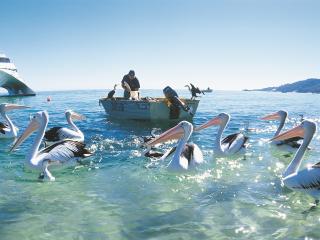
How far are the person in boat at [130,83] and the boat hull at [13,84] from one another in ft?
108

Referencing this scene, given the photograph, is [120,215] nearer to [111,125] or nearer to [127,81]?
[111,125]

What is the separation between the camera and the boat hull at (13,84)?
47066 mm

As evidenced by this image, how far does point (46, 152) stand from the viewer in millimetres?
8125

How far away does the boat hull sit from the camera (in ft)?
154

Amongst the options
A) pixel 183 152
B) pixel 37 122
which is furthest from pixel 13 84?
pixel 183 152

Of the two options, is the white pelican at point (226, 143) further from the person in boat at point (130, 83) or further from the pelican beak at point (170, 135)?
the person in boat at point (130, 83)

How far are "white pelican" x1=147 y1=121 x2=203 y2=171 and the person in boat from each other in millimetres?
9451

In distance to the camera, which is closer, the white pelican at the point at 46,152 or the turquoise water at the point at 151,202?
the turquoise water at the point at 151,202

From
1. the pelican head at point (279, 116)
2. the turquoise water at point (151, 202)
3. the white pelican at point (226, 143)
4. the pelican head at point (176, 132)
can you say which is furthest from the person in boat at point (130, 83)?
the pelican head at point (176, 132)

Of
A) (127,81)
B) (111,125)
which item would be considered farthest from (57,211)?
(127,81)

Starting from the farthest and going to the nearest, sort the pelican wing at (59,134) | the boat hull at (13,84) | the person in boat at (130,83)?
the boat hull at (13,84) < the person in boat at (130,83) < the pelican wing at (59,134)

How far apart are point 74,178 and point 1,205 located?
1.85m

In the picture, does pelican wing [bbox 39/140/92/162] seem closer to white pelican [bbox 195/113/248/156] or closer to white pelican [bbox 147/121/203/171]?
white pelican [bbox 147/121/203/171]

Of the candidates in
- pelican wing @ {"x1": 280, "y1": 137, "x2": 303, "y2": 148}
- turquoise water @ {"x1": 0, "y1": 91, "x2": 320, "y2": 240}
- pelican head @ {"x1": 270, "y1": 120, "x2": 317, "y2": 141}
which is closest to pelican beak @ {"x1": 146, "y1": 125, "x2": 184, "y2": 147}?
turquoise water @ {"x1": 0, "y1": 91, "x2": 320, "y2": 240}
